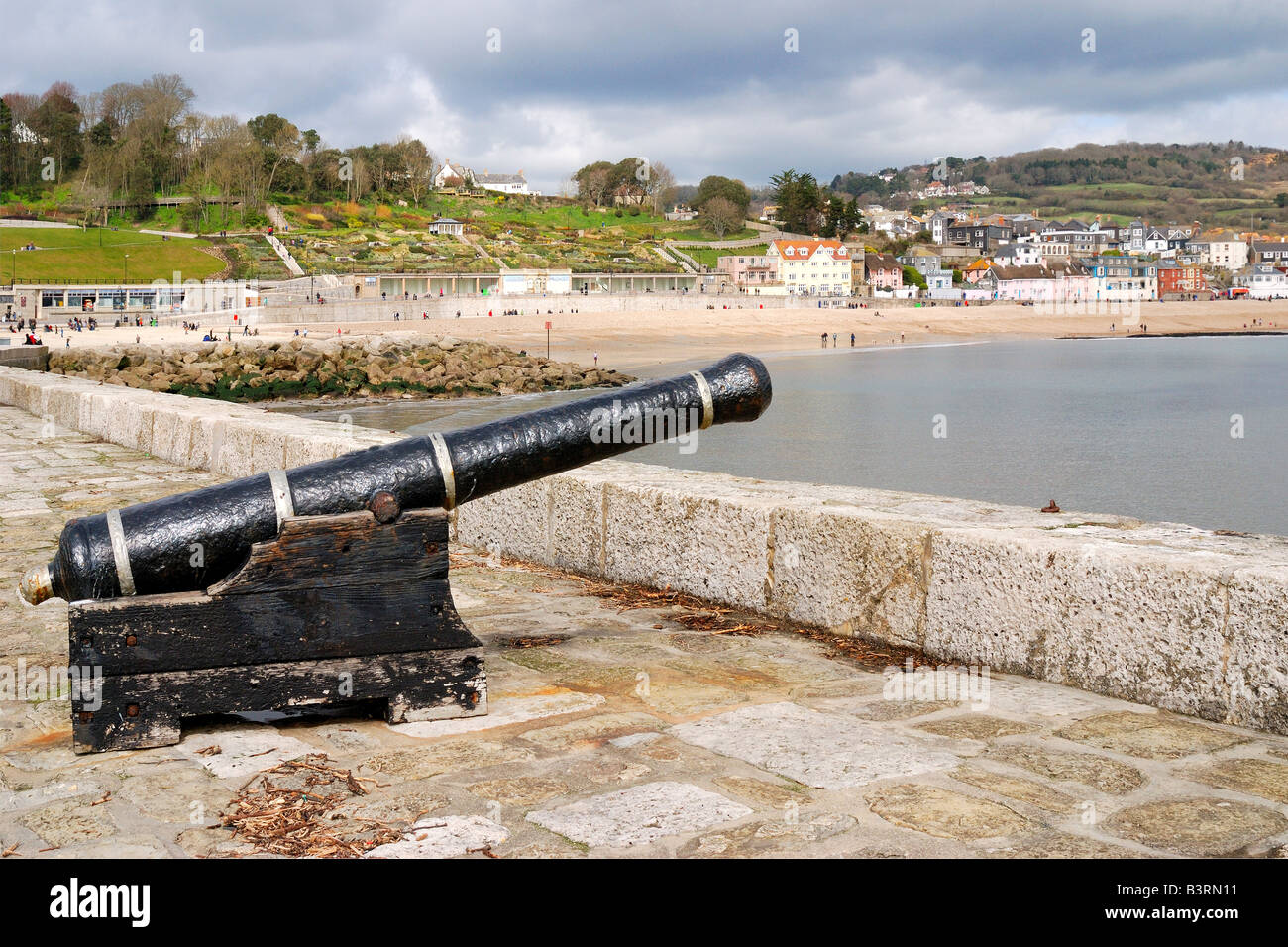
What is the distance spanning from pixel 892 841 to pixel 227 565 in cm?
210

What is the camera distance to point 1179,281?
157875 mm

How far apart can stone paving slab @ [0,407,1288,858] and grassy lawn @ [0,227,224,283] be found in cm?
8062

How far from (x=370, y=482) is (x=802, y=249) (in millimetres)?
123682

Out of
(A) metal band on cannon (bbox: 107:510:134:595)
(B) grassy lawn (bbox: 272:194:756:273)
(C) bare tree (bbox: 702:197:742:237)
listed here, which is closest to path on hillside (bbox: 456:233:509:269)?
(B) grassy lawn (bbox: 272:194:756:273)

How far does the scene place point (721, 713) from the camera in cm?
381

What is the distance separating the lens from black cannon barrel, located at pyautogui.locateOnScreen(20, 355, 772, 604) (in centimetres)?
350

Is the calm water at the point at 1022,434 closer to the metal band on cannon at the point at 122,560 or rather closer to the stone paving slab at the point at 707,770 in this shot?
the stone paving slab at the point at 707,770

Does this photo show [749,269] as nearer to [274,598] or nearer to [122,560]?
[274,598]

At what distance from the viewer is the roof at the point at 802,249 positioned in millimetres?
123000

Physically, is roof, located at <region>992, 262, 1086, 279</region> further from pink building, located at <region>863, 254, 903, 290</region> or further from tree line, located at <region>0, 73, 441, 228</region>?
tree line, located at <region>0, 73, 441, 228</region>

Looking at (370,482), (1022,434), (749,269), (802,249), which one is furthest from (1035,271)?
(370,482)

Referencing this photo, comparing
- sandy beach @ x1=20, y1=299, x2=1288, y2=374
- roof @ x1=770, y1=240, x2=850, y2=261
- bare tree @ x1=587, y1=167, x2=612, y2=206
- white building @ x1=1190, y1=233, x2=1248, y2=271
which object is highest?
bare tree @ x1=587, y1=167, x2=612, y2=206

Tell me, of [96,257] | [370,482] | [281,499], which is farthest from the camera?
[96,257]

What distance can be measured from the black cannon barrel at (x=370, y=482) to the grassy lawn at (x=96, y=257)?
80.5 metres
